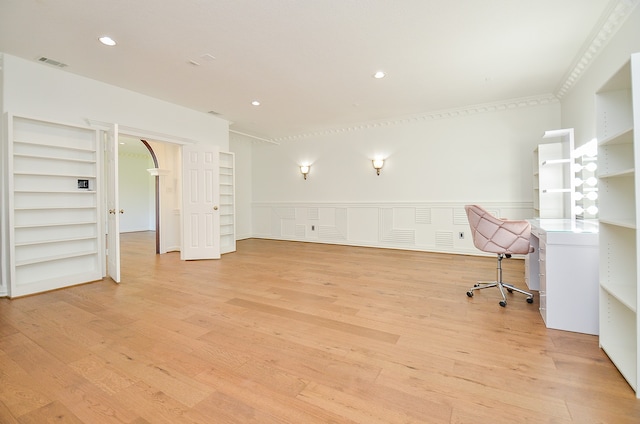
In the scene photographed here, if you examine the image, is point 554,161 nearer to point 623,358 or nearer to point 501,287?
point 501,287

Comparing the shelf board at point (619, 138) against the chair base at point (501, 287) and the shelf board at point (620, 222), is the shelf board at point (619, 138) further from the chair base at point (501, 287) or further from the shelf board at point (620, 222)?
the chair base at point (501, 287)

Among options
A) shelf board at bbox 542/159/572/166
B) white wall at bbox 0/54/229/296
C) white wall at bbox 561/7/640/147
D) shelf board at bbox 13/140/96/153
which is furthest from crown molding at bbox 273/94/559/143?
shelf board at bbox 13/140/96/153

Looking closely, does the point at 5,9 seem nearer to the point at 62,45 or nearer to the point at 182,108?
→ the point at 62,45

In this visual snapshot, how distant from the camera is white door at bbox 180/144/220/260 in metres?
5.09

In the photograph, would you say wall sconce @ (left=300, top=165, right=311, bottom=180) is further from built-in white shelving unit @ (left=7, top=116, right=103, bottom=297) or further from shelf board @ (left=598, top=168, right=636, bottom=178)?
shelf board @ (left=598, top=168, right=636, bottom=178)

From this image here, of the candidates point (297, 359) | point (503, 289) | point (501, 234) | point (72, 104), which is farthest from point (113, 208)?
point (503, 289)

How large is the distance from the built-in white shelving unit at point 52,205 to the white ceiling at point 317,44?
94 cm

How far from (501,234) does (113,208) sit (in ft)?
15.4

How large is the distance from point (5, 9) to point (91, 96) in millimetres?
1444

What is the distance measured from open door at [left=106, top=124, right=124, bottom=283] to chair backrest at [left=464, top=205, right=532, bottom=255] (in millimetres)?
4358

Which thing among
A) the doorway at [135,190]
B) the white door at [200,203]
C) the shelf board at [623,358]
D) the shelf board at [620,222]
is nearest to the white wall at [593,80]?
the shelf board at [620,222]

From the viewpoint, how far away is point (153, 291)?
129 inches

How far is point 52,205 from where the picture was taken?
11.4ft

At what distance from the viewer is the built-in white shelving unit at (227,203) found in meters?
5.91
